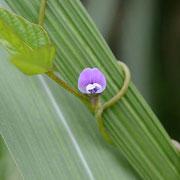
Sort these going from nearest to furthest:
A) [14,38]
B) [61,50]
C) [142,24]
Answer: [14,38]
[61,50]
[142,24]

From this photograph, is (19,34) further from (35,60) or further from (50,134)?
(50,134)

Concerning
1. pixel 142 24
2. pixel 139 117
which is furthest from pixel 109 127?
pixel 142 24

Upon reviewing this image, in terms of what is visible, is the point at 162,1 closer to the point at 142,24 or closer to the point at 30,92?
the point at 142,24

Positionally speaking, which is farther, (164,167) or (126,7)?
(126,7)

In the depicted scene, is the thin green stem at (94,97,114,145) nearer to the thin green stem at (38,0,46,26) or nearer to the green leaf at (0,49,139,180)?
the green leaf at (0,49,139,180)

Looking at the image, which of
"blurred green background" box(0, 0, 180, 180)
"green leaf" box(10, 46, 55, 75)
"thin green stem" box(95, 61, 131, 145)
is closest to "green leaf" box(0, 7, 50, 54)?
"green leaf" box(10, 46, 55, 75)

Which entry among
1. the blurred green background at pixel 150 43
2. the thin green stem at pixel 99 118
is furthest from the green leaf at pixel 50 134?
the blurred green background at pixel 150 43
